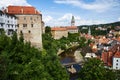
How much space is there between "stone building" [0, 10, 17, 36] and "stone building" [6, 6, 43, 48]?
38.5 inches

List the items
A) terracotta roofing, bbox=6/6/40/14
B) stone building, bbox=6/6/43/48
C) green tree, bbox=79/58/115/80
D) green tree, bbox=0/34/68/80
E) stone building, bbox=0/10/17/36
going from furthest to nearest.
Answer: terracotta roofing, bbox=6/6/40/14 < stone building, bbox=6/6/43/48 < stone building, bbox=0/10/17/36 < green tree, bbox=79/58/115/80 < green tree, bbox=0/34/68/80

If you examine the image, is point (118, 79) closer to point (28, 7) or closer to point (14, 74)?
point (14, 74)

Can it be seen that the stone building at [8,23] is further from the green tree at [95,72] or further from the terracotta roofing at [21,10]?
the green tree at [95,72]

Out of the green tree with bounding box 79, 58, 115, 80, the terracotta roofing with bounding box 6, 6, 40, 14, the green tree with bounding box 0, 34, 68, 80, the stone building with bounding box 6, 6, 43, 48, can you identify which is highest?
the terracotta roofing with bounding box 6, 6, 40, 14

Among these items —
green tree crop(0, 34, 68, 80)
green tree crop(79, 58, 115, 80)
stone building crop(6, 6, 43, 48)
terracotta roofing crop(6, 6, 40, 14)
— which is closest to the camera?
green tree crop(0, 34, 68, 80)

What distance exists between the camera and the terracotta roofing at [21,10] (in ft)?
134

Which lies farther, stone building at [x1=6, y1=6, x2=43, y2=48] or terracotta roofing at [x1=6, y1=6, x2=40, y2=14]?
terracotta roofing at [x1=6, y1=6, x2=40, y2=14]

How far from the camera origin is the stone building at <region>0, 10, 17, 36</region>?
37.1 m

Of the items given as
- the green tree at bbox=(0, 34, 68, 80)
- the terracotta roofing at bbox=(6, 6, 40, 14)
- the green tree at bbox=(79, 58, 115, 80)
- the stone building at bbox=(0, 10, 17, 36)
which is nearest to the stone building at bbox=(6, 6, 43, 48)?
the terracotta roofing at bbox=(6, 6, 40, 14)

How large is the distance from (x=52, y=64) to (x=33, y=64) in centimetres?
463

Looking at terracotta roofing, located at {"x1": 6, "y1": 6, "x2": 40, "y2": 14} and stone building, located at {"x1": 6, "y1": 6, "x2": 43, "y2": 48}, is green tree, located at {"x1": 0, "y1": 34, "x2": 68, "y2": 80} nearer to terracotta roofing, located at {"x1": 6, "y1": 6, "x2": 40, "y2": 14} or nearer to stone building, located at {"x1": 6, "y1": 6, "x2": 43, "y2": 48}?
stone building, located at {"x1": 6, "y1": 6, "x2": 43, "y2": 48}

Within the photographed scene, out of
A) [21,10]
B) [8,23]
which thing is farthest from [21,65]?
[21,10]

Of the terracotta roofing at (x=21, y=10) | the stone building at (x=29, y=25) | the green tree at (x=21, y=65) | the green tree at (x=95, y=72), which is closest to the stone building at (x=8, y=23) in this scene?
the stone building at (x=29, y=25)

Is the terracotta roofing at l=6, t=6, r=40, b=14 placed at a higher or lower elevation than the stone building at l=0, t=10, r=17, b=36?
higher
